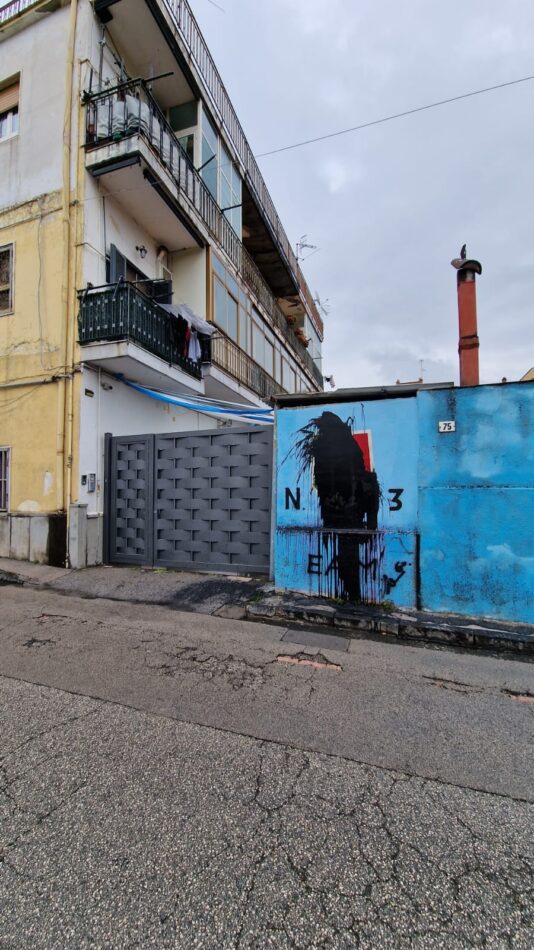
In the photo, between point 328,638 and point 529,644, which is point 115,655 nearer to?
point 328,638

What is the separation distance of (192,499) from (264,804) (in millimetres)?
5524

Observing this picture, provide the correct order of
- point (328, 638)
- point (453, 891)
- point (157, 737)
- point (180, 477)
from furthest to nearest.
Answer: point (180, 477) → point (328, 638) → point (157, 737) → point (453, 891)

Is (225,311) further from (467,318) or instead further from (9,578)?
(9,578)

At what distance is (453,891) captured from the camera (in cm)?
171

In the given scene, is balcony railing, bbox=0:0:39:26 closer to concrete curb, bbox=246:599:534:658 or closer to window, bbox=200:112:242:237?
window, bbox=200:112:242:237

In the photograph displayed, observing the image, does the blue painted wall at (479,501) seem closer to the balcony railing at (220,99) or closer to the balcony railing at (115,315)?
the balcony railing at (115,315)

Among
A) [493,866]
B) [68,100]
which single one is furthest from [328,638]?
[68,100]

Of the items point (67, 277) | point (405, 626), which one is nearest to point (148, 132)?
point (67, 277)

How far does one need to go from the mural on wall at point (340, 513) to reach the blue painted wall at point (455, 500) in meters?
0.02

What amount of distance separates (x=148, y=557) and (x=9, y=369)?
16.1 ft

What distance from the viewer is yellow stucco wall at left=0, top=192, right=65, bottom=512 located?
8.11 metres

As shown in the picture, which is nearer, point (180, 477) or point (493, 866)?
point (493, 866)

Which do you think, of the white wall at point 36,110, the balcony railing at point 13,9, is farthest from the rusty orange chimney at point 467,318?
the balcony railing at point 13,9

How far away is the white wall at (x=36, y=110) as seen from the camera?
858 centimetres
